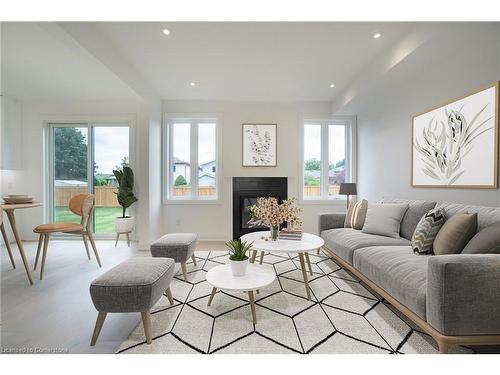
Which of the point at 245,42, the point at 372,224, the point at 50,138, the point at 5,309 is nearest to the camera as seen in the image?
the point at 5,309

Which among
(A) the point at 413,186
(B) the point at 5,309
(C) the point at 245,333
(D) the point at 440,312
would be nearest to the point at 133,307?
(C) the point at 245,333

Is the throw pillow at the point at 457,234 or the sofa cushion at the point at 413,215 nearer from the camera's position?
the throw pillow at the point at 457,234

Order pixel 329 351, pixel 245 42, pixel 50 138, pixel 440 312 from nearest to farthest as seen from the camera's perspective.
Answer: pixel 440 312, pixel 329 351, pixel 245 42, pixel 50 138

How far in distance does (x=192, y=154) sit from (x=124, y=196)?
1.41 metres

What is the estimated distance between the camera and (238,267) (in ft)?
6.17

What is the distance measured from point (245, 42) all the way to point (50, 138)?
161 inches

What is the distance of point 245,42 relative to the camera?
2.57m

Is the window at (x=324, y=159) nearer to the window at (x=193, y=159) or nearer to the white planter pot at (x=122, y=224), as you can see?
the window at (x=193, y=159)

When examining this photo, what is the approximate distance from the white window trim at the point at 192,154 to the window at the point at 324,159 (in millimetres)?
1669

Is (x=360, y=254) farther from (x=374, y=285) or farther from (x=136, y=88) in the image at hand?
(x=136, y=88)

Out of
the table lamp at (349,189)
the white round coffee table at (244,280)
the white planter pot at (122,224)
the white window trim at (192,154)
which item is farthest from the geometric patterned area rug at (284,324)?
the white window trim at (192,154)

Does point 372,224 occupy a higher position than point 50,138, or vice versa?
point 50,138

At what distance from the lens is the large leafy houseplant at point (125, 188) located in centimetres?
391
